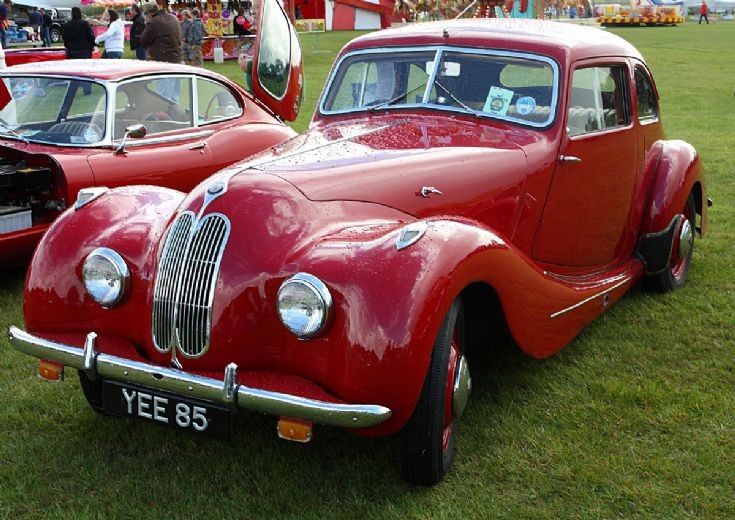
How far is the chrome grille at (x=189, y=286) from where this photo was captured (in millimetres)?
2939

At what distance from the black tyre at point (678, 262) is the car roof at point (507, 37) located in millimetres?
1211

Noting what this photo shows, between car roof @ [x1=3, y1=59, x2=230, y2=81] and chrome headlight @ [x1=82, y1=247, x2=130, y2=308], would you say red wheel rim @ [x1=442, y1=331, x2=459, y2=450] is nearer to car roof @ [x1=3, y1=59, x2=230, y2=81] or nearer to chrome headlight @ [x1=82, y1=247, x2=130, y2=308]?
chrome headlight @ [x1=82, y1=247, x2=130, y2=308]

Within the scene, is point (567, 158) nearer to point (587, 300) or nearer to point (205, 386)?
point (587, 300)

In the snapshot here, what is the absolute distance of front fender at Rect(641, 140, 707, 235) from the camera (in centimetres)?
502

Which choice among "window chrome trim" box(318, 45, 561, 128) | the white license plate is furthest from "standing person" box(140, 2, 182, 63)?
the white license plate

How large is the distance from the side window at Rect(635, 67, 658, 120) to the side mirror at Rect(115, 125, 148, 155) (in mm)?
3404

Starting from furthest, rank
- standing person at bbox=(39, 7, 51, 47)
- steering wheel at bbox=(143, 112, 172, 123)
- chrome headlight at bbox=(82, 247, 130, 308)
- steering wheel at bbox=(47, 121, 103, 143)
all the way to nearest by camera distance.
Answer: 1. standing person at bbox=(39, 7, 51, 47)
2. steering wheel at bbox=(143, 112, 172, 123)
3. steering wheel at bbox=(47, 121, 103, 143)
4. chrome headlight at bbox=(82, 247, 130, 308)

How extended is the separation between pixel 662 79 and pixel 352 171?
58.9ft

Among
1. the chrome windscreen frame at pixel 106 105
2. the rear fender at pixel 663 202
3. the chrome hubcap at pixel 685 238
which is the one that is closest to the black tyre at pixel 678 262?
the chrome hubcap at pixel 685 238

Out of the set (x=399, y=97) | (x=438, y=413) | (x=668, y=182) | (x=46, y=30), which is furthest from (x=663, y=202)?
(x=46, y=30)

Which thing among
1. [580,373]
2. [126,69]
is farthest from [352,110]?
[126,69]

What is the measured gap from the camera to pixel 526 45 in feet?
14.2

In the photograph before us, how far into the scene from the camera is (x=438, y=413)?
291 centimetres

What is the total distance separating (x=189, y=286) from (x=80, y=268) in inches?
23.8
